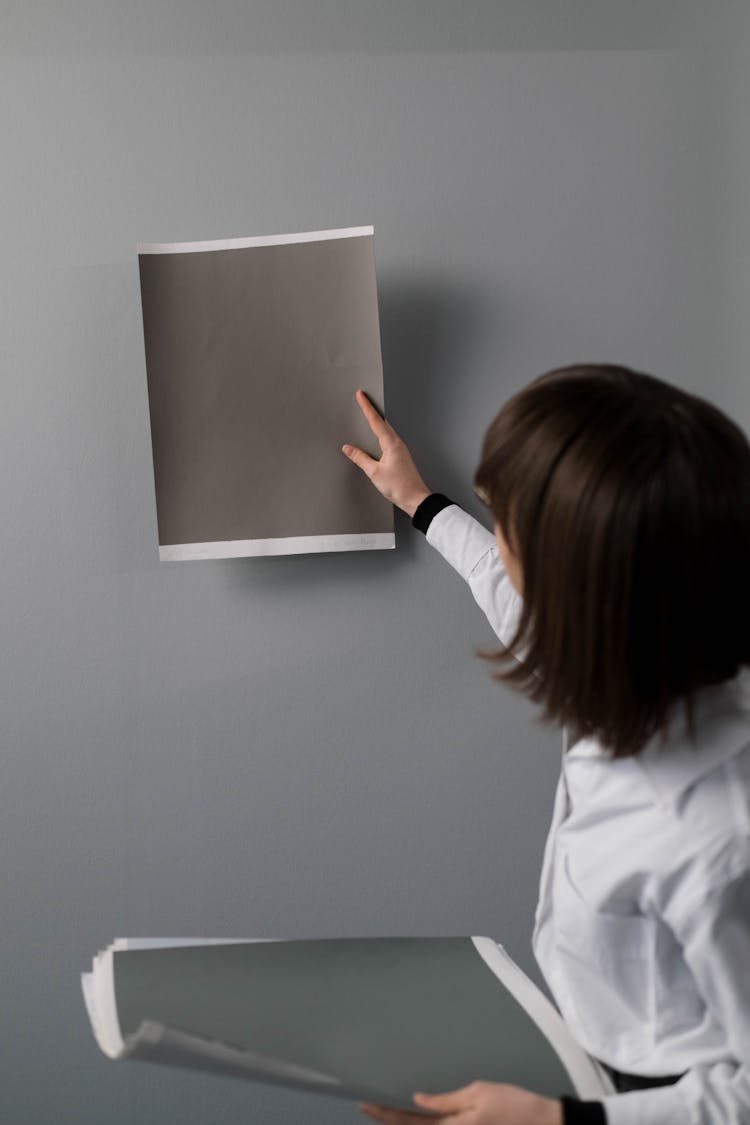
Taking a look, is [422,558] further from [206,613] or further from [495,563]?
[206,613]

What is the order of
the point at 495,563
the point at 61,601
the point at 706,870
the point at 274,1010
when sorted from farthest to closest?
the point at 61,601 → the point at 495,563 → the point at 274,1010 → the point at 706,870

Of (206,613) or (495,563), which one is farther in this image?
(206,613)

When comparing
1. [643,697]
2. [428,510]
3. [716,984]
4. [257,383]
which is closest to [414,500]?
[428,510]

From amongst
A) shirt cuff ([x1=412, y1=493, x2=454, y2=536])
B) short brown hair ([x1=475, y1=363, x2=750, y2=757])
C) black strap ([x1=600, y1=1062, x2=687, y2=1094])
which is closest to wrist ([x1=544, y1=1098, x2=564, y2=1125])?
black strap ([x1=600, y1=1062, x2=687, y2=1094])

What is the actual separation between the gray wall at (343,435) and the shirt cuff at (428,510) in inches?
2.5

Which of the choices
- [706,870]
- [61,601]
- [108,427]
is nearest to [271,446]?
[108,427]

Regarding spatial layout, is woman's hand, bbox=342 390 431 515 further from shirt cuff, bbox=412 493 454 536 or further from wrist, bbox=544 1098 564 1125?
wrist, bbox=544 1098 564 1125

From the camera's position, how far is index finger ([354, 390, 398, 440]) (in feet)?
3.50

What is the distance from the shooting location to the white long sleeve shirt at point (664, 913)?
633 mm

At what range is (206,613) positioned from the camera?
1130 millimetres

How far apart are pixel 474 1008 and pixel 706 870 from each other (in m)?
0.25

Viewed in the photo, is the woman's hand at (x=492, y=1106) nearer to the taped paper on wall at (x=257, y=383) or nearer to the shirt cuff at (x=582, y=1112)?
the shirt cuff at (x=582, y=1112)

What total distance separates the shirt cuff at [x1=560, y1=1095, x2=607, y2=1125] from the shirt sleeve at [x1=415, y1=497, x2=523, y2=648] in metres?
0.43

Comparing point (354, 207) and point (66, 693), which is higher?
point (354, 207)
